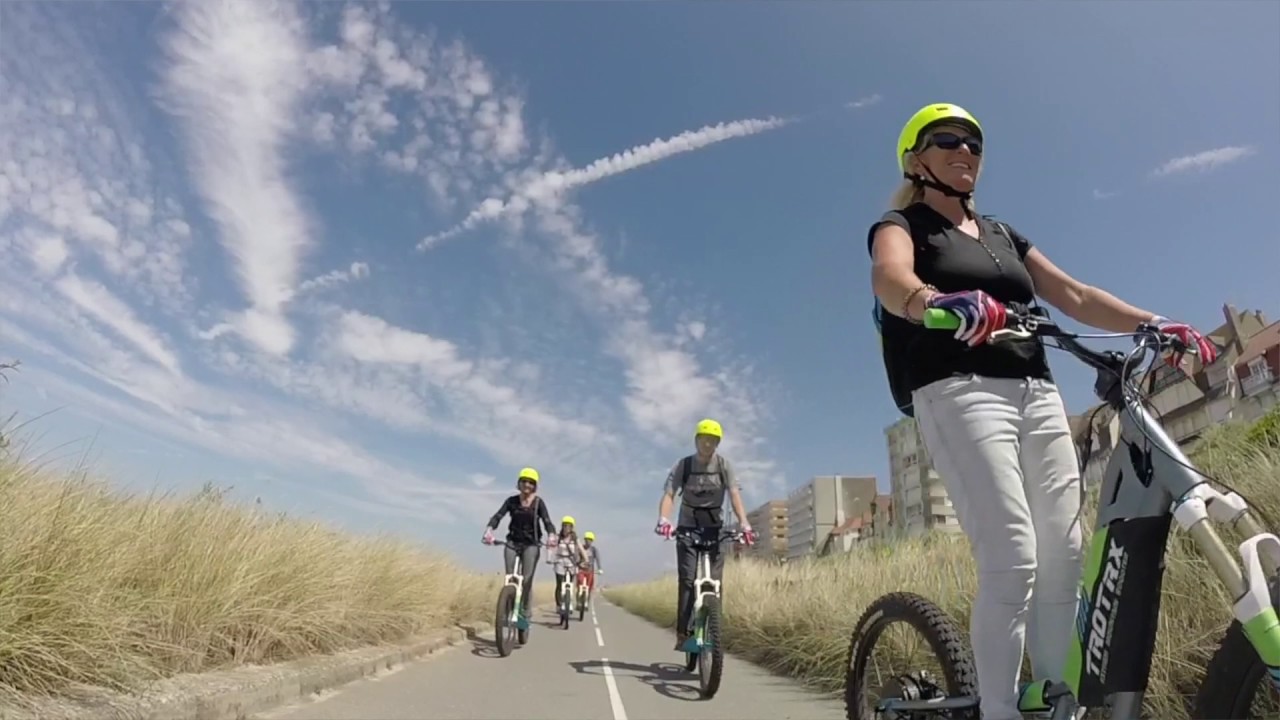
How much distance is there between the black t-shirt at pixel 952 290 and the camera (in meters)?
2.48

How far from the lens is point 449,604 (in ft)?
42.5

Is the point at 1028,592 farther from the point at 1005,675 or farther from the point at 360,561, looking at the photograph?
the point at 360,561

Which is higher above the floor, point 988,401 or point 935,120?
point 935,120

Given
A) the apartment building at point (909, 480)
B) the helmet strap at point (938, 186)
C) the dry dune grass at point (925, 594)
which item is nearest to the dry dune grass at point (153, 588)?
the helmet strap at point (938, 186)

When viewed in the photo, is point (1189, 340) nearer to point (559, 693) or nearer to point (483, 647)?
Answer: point (559, 693)

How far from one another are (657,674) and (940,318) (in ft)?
21.8

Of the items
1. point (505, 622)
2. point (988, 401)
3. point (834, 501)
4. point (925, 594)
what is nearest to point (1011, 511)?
point (988, 401)

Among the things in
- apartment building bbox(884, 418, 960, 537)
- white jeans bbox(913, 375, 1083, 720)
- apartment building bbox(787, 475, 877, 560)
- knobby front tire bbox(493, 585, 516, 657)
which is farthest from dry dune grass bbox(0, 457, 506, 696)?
apartment building bbox(787, 475, 877, 560)

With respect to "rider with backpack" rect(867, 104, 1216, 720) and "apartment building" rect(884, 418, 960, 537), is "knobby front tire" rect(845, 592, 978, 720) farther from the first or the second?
"apartment building" rect(884, 418, 960, 537)

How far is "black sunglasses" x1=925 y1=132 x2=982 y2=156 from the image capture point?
275cm

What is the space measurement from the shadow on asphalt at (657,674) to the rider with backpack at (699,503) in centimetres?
45

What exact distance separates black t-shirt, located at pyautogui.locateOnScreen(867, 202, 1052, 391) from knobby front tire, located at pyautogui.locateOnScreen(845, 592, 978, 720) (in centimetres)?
88

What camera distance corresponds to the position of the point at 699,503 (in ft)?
24.3

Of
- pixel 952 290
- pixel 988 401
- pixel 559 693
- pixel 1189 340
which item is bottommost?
pixel 559 693
